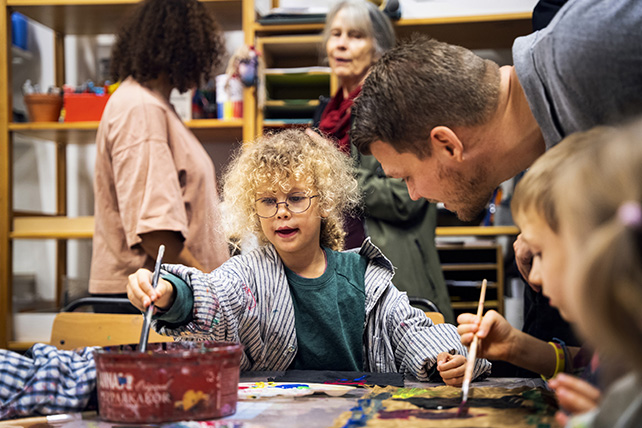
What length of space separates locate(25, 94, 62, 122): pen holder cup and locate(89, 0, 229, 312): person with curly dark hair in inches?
43.9

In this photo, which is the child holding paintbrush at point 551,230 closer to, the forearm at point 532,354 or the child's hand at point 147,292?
the forearm at point 532,354

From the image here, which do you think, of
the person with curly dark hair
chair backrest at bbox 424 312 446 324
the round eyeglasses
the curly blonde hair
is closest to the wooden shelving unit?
the person with curly dark hair

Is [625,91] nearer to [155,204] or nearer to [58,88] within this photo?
[155,204]

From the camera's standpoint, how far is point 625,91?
860 mm

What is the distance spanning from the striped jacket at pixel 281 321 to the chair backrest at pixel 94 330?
28 cm

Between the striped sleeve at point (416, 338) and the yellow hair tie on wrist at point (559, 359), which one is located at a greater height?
the yellow hair tie on wrist at point (559, 359)

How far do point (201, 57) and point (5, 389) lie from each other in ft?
4.38

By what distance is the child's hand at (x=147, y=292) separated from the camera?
3.12 feet

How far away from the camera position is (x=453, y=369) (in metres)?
1.07

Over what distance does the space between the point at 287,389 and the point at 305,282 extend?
495 mm

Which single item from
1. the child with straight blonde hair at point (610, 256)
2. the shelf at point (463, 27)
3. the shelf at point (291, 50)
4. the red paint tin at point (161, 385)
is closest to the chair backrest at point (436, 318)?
the red paint tin at point (161, 385)

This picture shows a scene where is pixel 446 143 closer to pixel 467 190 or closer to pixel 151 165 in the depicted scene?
pixel 467 190

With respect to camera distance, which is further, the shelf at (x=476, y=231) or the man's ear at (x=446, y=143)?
the shelf at (x=476, y=231)

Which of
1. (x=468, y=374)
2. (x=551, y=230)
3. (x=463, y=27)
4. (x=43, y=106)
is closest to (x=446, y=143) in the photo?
(x=468, y=374)
